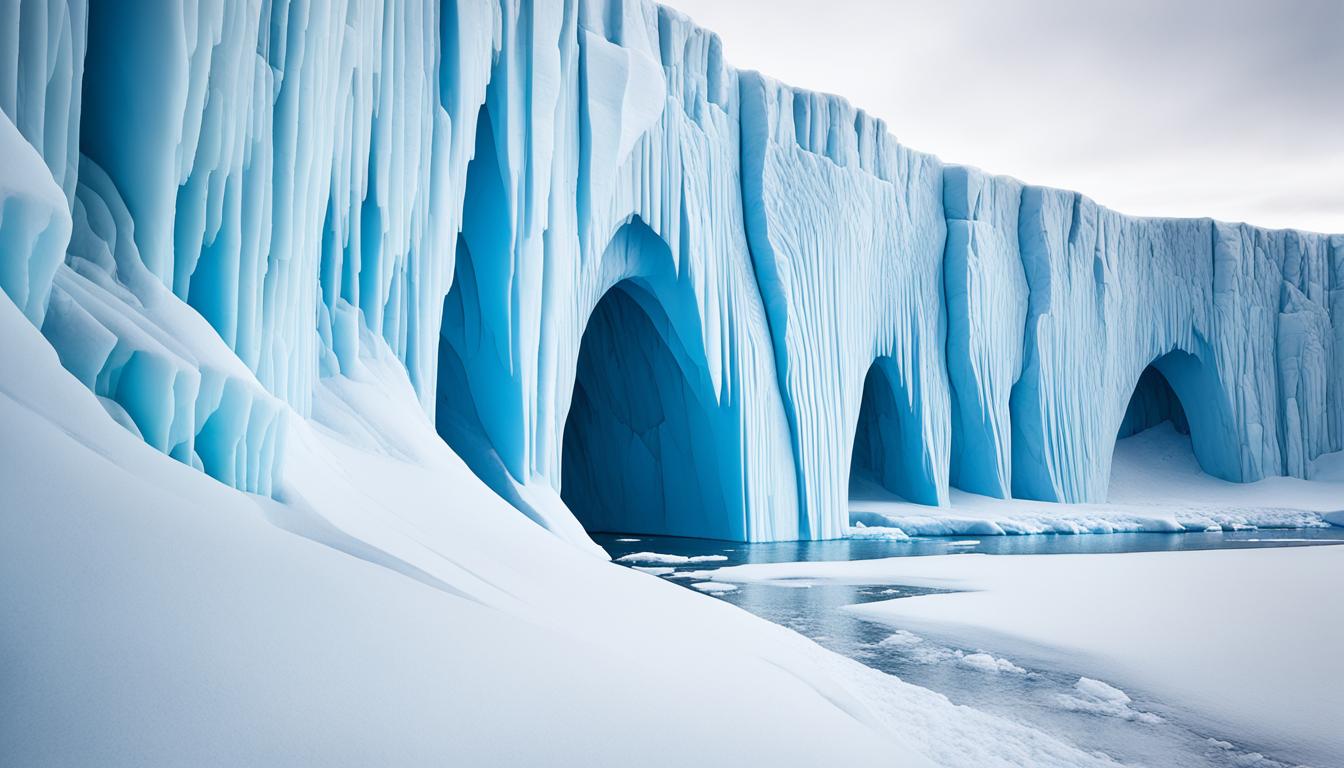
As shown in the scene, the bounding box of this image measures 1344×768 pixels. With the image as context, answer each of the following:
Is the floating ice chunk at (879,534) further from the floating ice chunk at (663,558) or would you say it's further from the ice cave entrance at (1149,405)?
the ice cave entrance at (1149,405)

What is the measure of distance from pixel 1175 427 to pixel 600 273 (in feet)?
70.5

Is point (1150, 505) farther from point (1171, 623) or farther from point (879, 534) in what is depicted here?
point (1171, 623)

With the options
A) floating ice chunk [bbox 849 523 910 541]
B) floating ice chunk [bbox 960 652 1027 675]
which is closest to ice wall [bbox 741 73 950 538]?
floating ice chunk [bbox 849 523 910 541]

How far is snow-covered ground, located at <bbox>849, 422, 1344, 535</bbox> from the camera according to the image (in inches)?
624

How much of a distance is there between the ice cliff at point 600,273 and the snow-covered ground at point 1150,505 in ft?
2.35

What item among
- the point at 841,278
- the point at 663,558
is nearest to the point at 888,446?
the point at 841,278

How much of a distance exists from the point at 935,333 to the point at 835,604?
12.3 metres

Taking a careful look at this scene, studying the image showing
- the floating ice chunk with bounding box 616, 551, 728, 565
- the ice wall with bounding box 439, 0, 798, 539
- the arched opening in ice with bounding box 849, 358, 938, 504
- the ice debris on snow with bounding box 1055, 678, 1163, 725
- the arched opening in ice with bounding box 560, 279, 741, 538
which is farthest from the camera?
the arched opening in ice with bounding box 849, 358, 938, 504

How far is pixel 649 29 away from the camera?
1306cm

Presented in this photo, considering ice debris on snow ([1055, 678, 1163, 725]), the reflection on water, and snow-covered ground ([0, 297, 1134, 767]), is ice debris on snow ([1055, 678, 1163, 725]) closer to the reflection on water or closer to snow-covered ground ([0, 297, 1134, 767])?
the reflection on water

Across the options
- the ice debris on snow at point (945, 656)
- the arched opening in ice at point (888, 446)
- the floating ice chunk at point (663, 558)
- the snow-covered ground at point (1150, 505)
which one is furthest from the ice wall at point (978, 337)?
the ice debris on snow at point (945, 656)

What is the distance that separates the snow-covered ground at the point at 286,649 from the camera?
4.72 ft

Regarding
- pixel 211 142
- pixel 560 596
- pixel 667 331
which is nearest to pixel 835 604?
pixel 560 596

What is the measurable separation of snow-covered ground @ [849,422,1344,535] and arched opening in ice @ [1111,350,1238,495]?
52 millimetres
